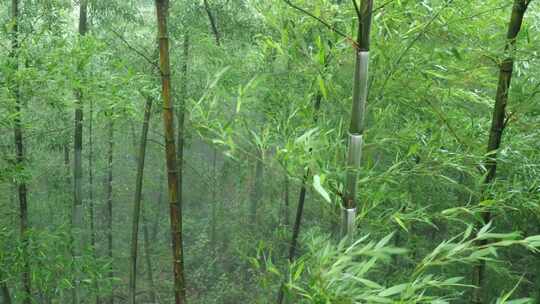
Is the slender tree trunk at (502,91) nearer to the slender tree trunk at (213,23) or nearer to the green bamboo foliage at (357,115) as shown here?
the green bamboo foliage at (357,115)

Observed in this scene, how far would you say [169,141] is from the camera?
8.57 ft

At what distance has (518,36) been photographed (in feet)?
7.34

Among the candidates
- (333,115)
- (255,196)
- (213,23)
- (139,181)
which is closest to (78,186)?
(139,181)

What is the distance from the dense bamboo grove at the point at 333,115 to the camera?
181 cm

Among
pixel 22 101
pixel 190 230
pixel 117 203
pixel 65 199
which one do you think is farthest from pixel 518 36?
pixel 117 203

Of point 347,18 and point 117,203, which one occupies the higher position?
point 347,18

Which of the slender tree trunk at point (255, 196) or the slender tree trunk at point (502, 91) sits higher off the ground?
the slender tree trunk at point (502, 91)

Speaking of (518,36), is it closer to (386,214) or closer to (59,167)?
(386,214)

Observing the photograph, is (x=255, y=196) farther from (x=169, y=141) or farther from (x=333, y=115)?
(x=169, y=141)

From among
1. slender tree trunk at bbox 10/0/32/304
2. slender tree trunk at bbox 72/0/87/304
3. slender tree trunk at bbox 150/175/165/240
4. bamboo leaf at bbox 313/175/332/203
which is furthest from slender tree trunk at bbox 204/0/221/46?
slender tree trunk at bbox 150/175/165/240

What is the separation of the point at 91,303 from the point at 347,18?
827cm

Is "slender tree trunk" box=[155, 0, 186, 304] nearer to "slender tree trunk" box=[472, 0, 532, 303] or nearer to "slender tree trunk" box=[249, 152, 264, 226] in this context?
"slender tree trunk" box=[472, 0, 532, 303]

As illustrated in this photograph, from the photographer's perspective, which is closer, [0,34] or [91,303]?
[0,34]

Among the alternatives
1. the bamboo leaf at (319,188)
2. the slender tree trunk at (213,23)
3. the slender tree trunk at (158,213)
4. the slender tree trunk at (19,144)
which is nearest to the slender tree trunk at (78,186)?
the slender tree trunk at (19,144)
